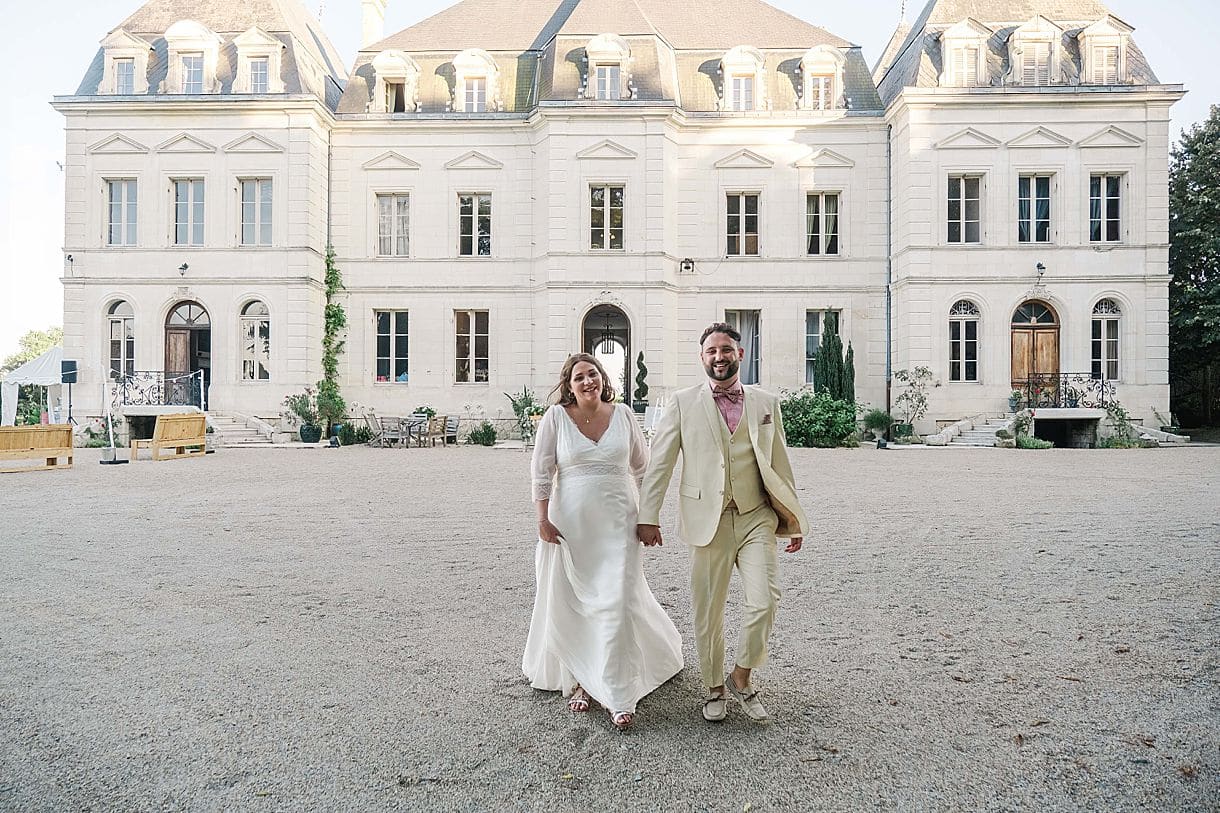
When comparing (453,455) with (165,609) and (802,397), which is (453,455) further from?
(165,609)

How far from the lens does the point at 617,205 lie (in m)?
23.6

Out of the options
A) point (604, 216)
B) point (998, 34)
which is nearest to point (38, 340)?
point (604, 216)

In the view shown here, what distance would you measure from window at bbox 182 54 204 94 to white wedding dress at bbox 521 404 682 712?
23.6 m

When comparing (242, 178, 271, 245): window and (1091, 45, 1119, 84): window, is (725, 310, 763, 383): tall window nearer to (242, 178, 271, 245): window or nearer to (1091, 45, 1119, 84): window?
(1091, 45, 1119, 84): window

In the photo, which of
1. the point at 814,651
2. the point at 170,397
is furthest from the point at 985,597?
the point at 170,397

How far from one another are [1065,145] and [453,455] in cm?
1759

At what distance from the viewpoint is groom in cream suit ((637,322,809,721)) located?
3.96m

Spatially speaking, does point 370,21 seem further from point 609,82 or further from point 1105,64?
point 1105,64

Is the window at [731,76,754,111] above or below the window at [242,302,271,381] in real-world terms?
above

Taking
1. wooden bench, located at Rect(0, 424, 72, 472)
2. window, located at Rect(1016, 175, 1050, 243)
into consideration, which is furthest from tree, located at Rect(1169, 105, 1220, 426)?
wooden bench, located at Rect(0, 424, 72, 472)

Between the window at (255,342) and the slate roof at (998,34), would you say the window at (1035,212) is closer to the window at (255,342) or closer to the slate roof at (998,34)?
the slate roof at (998,34)

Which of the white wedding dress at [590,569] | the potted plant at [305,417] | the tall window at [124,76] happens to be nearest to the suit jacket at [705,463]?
the white wedding dress at [590,569]

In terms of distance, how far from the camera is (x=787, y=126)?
24047mm

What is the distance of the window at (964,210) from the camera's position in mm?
23156
